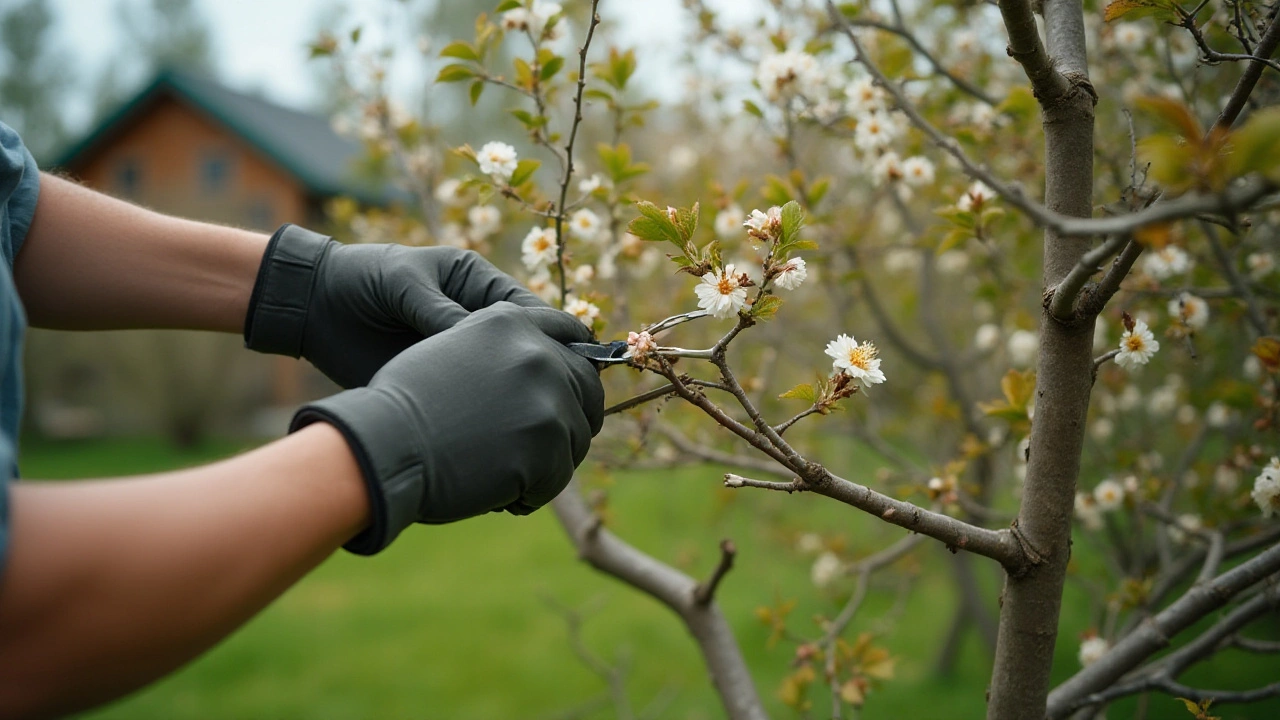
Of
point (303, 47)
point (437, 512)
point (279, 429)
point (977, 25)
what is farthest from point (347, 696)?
point (279, 429)

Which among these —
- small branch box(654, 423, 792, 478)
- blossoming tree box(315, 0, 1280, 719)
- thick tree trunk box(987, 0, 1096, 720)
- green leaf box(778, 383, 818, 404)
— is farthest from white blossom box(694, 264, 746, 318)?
small branch box(654, 423, 792, 478)

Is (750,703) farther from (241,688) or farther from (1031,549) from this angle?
(241,688)

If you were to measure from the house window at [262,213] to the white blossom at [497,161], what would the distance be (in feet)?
42.2

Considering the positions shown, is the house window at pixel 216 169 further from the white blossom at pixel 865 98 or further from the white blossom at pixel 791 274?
the white blossom at pixel 791 274

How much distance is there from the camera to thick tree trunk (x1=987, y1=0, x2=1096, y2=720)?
121cm

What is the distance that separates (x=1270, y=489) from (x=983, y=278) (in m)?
1.99

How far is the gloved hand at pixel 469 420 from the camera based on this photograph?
91cm

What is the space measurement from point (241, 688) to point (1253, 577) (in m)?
4.72

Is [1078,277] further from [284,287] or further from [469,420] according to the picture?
[284,287]

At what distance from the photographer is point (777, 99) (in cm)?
244

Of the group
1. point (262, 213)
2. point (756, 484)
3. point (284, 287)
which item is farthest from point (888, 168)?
point (262, 213)

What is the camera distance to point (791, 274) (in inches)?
46.4

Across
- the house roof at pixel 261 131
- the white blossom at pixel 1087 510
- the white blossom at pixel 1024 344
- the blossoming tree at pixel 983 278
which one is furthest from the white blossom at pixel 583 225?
the house roof at pixel 261 131

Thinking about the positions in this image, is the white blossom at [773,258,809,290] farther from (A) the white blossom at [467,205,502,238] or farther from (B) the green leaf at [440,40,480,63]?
(A) the white blossom at [467,205,502,238]
